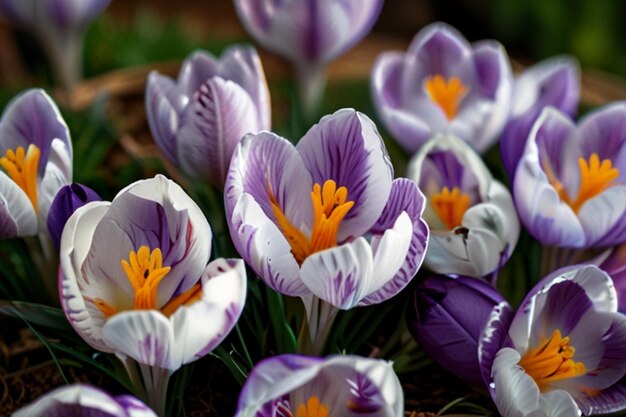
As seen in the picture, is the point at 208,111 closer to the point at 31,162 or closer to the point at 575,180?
the point at 31,162

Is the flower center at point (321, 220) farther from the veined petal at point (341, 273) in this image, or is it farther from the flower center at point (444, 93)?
the flower center at point (444, 93)

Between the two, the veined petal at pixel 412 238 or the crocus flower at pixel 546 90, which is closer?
the veined petal at pixel 412 238

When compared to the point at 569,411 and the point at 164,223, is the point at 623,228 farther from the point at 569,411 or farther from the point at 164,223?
the point at 164,223

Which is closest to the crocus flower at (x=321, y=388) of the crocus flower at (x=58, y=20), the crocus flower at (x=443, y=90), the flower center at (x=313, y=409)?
the flower center at (x=313, y=409)

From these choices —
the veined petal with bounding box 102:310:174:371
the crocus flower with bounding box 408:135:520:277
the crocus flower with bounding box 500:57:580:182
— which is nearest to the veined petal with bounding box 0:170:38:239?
the veined petal with bounding box 102:310:174:371

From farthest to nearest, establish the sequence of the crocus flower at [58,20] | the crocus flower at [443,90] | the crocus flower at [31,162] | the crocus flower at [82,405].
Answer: the crocus flower at [58,20] → the crocus flower at [443,90] → the crocus flower at [31,162] → the crocus flower at [82,405]

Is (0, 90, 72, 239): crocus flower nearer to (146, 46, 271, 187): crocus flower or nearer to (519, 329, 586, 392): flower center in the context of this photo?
(146, 46, 271, 187): crocus flower

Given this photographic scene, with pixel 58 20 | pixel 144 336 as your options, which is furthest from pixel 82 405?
pixel 58 20
